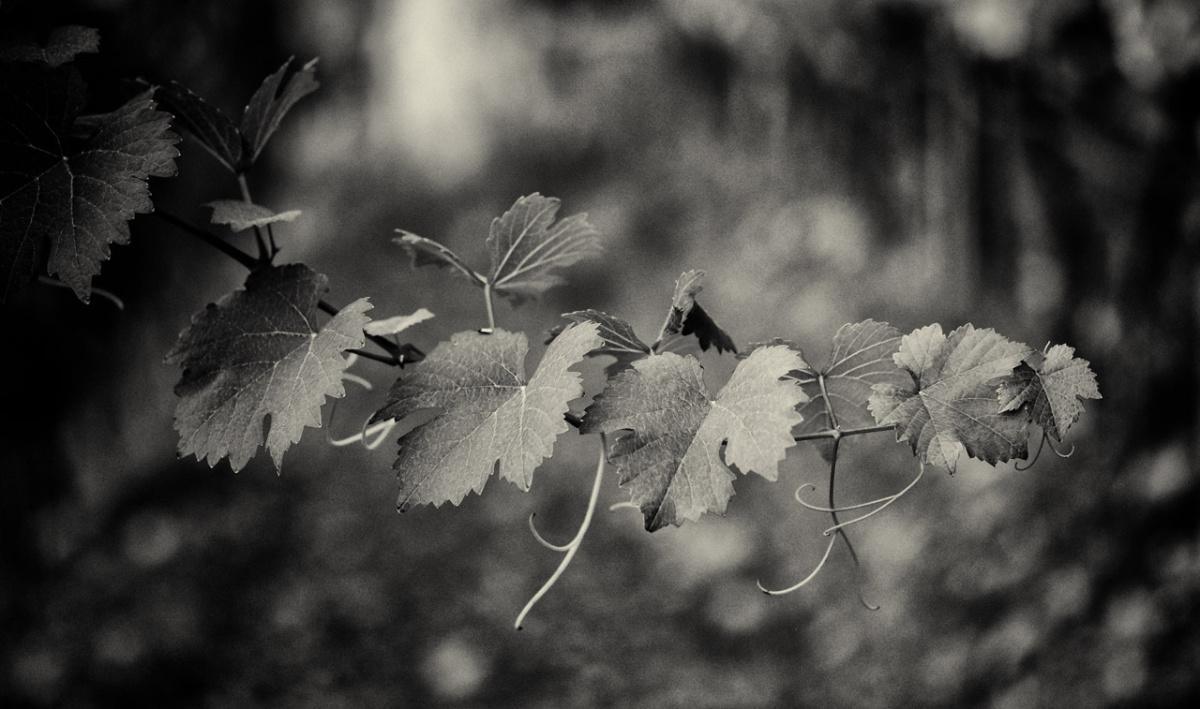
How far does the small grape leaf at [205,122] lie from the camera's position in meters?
0.53

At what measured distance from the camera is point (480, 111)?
1.63m

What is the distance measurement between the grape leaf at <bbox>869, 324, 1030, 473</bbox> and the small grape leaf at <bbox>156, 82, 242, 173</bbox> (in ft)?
1.31

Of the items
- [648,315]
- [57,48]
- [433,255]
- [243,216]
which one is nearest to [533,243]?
[433,255]

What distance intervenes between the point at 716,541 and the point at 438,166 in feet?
2.76

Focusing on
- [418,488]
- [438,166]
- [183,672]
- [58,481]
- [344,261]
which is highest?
[418,488]

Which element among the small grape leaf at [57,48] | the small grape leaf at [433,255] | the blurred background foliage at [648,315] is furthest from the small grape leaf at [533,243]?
the blurred background foliage at [648,315]

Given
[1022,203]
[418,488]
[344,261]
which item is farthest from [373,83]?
[418,488]

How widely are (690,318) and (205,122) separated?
31 centimetres

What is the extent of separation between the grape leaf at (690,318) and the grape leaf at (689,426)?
0.04m

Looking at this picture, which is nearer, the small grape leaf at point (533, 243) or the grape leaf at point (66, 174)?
the grape leaf at point (66, 174)

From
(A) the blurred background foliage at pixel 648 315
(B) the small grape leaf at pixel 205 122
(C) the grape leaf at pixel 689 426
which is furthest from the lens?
(A) the blurred background foliage at pixel 648 315

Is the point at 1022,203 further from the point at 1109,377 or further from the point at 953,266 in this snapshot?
the point at 1109,377

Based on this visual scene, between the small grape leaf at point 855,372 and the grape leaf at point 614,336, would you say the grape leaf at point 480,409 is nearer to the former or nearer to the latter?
the grape leaf at point 614,336

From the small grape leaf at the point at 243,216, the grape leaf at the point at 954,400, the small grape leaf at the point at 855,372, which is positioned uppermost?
the small grape leaf at the point at 243,216
